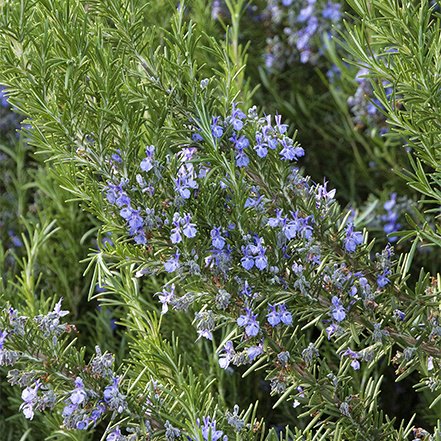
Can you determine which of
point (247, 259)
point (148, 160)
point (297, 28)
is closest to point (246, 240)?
point (247, 259)

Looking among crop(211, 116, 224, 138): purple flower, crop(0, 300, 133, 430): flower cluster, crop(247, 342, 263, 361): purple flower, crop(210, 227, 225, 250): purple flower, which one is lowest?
crop(0, 300, 133, 430): flower cluster

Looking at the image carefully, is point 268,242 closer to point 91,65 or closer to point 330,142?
point 91,65

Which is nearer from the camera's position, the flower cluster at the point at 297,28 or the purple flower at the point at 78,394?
the purple flower at the point at 78,394

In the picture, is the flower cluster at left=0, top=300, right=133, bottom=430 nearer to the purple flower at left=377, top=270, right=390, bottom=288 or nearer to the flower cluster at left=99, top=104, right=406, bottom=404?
the flower cluster at left=99, top=104, right=406, bottom=404

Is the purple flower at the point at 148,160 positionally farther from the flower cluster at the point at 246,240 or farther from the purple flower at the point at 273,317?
the purple flower at the point at 273,317

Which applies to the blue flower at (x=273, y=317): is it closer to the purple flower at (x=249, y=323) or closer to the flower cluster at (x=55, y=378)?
the purple flower at (x=249, y=323)

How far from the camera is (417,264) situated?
154 centimetres

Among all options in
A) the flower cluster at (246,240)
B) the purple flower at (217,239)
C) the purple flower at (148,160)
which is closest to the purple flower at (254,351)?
the flower cluster at (246,240)

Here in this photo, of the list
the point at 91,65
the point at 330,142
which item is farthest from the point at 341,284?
the point at 330,142

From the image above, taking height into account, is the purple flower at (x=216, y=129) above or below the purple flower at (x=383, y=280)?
above

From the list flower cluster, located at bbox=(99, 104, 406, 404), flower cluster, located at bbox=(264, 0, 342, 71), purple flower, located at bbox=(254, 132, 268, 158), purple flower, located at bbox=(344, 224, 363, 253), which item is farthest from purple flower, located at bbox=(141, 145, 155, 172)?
flower cluster, located at bbox=(264, 0, 342, 71)

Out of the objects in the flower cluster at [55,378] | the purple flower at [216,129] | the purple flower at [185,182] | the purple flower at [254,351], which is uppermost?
the purple flower at [216,129]

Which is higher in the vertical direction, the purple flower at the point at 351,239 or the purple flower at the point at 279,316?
the purple flower at the point at 351,239

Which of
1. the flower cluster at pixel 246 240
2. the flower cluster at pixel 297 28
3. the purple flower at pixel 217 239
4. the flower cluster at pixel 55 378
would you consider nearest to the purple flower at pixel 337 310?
the flower cluster at pixel 246 240
